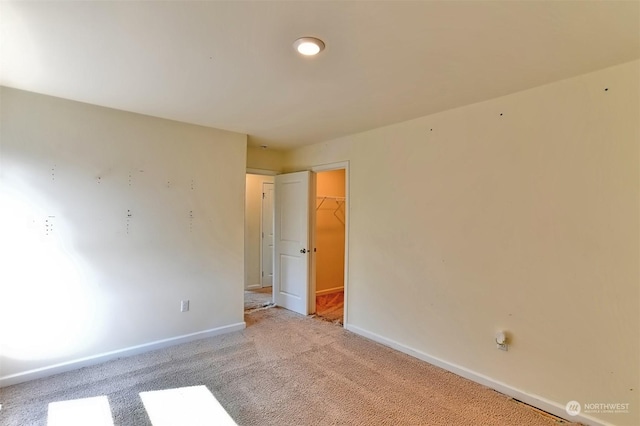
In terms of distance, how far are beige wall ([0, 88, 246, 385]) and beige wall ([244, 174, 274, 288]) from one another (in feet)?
7.40

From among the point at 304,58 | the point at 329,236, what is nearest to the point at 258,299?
the point at 329,236

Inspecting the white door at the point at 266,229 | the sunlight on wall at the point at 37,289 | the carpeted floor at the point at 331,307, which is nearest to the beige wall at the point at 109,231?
the sunlight on wall at the point at 37,289

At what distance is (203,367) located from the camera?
288 centimetres

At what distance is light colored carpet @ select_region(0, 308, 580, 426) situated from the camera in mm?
2188

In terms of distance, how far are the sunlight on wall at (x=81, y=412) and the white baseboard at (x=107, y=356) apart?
54 cm

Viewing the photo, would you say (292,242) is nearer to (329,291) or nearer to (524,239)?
(329,291)

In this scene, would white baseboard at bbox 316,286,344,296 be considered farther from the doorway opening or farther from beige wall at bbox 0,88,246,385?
beige wall at bbox 0,88,246,385

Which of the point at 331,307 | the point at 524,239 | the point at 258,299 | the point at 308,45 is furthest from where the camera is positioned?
the point at 258,299

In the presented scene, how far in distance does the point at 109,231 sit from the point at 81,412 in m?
1.51

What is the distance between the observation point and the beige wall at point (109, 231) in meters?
2.59

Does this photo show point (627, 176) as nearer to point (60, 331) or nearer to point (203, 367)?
point (203, 367)

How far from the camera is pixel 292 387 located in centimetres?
255

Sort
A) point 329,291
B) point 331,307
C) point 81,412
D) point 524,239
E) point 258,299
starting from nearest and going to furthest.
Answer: point 81,412 < point 524,239 < point 331,307 < point 258,299 < point 329,291

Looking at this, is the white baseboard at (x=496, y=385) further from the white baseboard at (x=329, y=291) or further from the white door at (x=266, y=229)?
the white door at (x=266, y=229)
